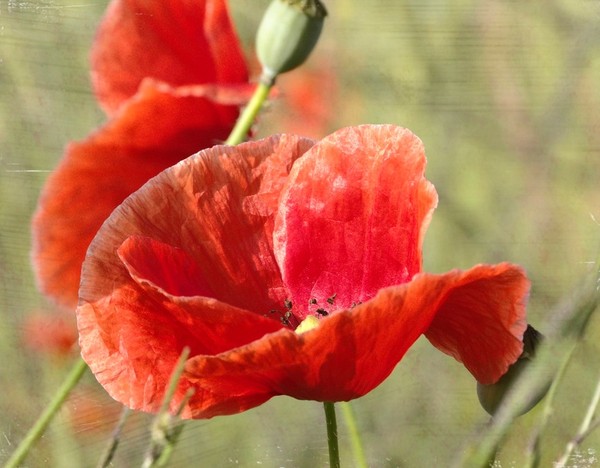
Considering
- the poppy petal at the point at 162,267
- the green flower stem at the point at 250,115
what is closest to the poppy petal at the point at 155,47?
the green flower stem at the point at 250,115

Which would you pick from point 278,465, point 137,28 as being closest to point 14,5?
point 137,28

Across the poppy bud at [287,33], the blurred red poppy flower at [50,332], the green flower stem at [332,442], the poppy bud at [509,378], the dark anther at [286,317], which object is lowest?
the blurred red poppy flower at [50,332]

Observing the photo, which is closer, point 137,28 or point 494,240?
point 137,28

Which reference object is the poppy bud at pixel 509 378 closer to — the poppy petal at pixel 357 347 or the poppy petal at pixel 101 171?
the poppy petal at pixel 357 347

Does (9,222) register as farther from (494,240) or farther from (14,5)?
(494,240)

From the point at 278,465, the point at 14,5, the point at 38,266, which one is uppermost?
the point at 14,5

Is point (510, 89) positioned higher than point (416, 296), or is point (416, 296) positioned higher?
point (416, 296)
